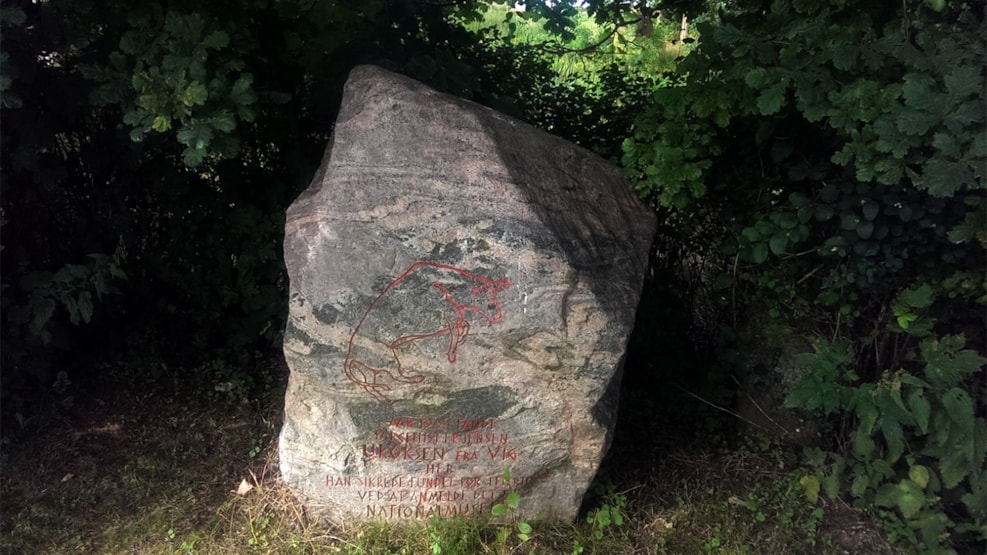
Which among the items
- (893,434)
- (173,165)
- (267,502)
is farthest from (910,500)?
(173,165)

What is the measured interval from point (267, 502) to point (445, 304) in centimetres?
122

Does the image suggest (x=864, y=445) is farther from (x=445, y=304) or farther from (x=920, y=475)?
(x=445, y=304)

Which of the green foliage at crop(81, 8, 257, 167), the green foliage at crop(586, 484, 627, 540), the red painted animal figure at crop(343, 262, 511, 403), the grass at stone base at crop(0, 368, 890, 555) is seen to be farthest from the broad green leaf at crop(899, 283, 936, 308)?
the green foliage at crop(81, 8, 257, 167)

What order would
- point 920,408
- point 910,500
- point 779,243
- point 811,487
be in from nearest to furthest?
point 920,408
point 910,500
point 779,243
point 811,487

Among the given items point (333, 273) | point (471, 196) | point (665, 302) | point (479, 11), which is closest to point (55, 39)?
point (333, 273)

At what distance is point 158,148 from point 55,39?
0.82 metres

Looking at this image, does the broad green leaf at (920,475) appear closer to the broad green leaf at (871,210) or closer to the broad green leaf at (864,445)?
the broad green leaf at (864,445)

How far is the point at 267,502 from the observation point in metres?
3.11

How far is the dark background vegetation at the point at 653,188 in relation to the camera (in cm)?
258

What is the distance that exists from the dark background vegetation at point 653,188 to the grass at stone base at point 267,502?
176 mm

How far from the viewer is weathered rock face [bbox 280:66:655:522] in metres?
2.62

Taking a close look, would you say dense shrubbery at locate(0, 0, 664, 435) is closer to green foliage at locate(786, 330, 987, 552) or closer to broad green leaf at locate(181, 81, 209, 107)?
broad green leaf at locate(181, 81, 209, 107)

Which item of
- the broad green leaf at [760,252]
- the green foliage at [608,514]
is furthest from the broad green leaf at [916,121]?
the green foliage at [608,514]

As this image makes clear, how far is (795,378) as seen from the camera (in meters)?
3.44
